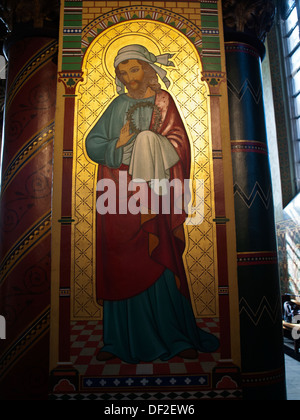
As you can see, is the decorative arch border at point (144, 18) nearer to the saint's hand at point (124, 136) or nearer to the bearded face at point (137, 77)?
the bearded face at point (137, 77)

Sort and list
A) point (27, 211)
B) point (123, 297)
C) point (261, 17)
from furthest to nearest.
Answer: point (261, 17)
point (27, 211)
point (123, 297)

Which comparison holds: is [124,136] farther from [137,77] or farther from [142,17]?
[142,17]

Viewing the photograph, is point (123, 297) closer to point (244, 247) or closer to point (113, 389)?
point (113, 389)

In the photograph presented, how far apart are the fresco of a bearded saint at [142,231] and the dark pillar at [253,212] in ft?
2.04

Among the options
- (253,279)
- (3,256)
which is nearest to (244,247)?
(253,279)

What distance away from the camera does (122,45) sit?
149 inches

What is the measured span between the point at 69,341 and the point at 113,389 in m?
0.58

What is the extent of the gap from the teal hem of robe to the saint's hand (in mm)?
1429

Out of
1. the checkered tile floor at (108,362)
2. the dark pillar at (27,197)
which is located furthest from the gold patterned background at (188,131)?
the dark pillar at (27,197)

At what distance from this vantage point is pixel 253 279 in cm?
368

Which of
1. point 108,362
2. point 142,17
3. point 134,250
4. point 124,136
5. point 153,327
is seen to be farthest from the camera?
point 142,17

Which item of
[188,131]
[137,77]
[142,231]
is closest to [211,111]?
[188,131]

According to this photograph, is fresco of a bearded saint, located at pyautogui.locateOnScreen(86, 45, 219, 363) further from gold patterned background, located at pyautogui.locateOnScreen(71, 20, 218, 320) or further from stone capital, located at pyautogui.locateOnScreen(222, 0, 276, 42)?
stone capital, located at pyautogui.locateOnScreen(222, 0, 276, 42)

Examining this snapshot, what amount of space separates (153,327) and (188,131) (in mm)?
1980
